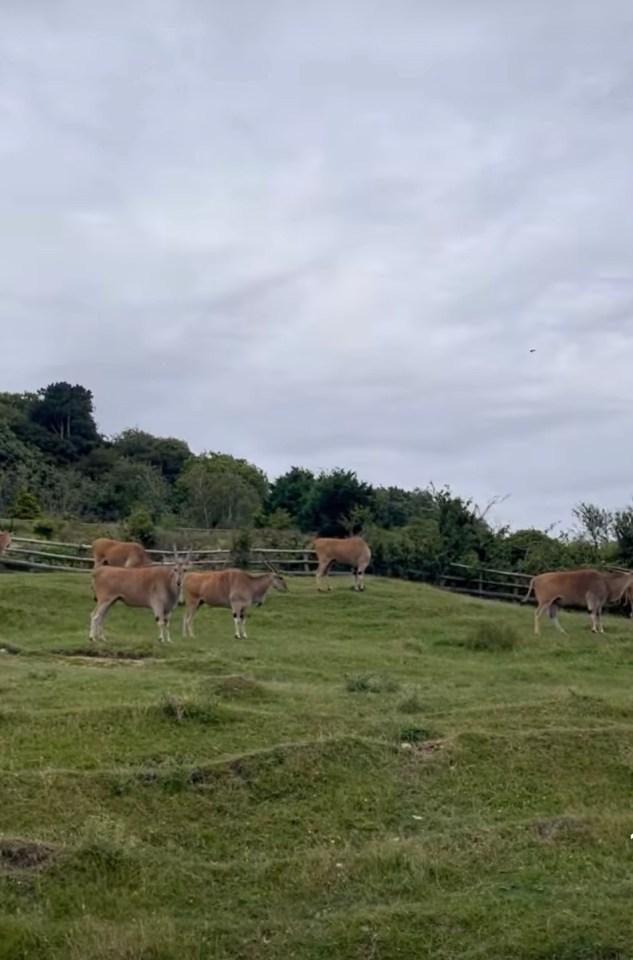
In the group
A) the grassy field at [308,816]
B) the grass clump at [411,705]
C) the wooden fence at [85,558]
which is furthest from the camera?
the wooden fence at [85,558]

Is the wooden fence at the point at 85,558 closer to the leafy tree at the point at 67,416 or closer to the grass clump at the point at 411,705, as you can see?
the grass clump at the point at 411,705

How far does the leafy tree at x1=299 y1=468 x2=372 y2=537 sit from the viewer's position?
133ft

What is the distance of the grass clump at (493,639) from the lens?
21.6 meters

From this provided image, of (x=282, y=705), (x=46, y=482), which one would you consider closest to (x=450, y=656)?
(x=282, y=705)

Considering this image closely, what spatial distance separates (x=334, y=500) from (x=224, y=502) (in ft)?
42.1

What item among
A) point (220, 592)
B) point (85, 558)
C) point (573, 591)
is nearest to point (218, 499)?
point (85, 558)

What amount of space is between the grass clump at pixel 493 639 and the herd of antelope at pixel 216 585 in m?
2.31

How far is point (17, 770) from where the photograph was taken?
36.1 ft

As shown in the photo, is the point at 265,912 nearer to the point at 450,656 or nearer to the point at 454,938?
the point at 454,938

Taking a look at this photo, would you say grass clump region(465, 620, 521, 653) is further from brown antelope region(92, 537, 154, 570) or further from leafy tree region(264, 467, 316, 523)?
leafy tree region(264, 467, 316, 523)

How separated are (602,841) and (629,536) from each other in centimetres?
2457

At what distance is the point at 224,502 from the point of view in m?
52.7

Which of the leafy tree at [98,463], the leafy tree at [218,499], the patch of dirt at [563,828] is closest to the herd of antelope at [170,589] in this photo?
the patch of dirt at [563,828]

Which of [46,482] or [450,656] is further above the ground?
[46,482]
